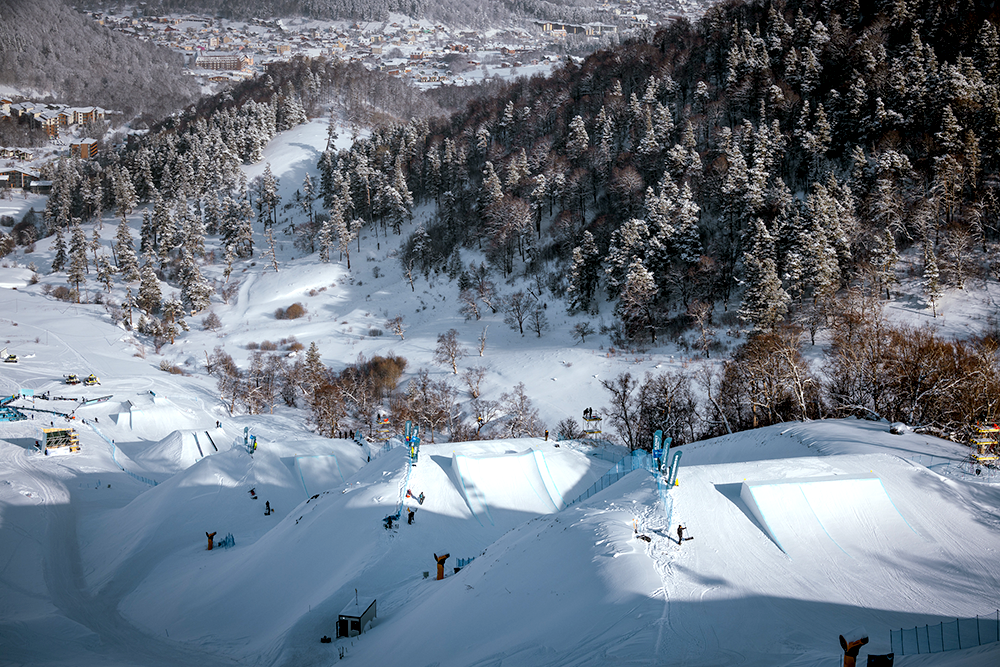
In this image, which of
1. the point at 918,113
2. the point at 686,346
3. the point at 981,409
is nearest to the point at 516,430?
the point at 686,346

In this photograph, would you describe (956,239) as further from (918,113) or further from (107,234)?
(107,234)

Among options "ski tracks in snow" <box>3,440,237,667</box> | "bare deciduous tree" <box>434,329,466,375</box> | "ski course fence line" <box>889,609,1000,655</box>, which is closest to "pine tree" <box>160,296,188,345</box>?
"bare deciduous tree" <box>434,329,466,375</box>

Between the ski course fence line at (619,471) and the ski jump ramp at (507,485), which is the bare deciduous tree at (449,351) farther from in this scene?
the ski course fence line at (619,471)

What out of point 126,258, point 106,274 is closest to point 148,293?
point 126,258

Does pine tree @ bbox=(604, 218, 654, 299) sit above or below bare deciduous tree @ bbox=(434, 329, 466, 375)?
above

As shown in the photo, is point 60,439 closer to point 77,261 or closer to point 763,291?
point 77,261

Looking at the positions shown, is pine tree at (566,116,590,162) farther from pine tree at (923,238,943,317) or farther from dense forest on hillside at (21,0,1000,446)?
pine tree at (923,238,943,317)
